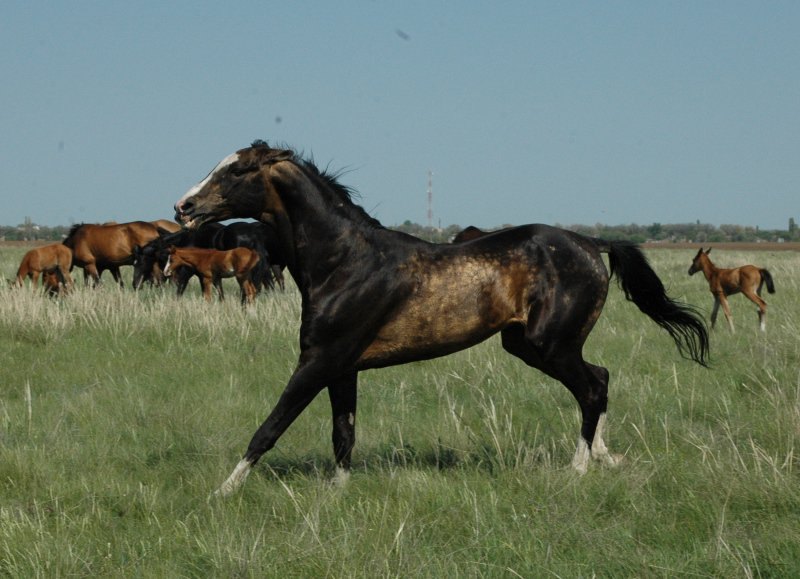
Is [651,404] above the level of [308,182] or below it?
below

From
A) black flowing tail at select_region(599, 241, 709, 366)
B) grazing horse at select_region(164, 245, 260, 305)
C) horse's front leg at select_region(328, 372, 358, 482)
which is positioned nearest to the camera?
horse's front leg at select_region(328, 372, 358, 482)

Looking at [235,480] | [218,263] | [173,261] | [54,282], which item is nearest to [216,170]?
[235,480]

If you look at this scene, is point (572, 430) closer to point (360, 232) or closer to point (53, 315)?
point (360, 232)

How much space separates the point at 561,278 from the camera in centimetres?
571

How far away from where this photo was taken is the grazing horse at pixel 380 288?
5215 millimetres

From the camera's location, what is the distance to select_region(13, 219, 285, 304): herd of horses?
17.5 metres

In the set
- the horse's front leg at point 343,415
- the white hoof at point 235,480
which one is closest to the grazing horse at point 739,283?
the horse's front leg at point 343,415

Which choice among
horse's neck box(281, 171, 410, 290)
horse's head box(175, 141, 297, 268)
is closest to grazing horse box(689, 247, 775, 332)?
horse's neck box(281, 171, 410, 290)

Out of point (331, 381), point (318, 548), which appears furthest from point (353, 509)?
point (331, 381)

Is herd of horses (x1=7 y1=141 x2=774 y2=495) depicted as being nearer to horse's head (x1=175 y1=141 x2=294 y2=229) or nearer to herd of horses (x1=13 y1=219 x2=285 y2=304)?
horse's head (x1=175 y1=141 x2=294 y2=229)

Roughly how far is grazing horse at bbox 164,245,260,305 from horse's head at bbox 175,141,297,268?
1200 centimetres

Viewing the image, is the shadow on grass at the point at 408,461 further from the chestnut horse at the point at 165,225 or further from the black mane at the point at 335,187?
the chestnut horse at the point at 165,225

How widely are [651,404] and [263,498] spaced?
346 centimetres

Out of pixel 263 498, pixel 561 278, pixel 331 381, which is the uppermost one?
pixel 561 278
